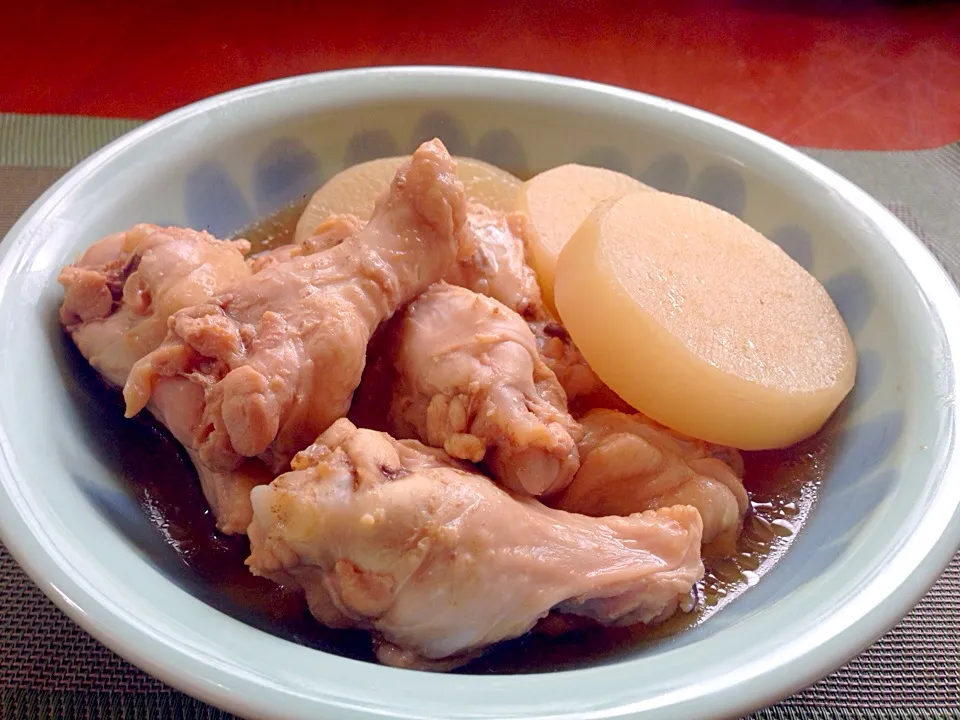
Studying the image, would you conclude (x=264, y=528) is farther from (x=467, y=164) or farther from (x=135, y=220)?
(x=467, y=164)

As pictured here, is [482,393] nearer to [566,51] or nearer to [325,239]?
[325,239]

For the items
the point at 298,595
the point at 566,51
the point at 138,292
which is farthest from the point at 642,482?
the point at 566,51

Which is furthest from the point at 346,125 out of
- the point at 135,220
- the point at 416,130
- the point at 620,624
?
the point at 620,624

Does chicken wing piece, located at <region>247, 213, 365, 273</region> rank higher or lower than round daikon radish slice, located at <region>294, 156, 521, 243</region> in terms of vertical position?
higher

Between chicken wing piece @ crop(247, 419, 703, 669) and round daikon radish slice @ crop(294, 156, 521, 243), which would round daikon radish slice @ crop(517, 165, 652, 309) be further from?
chicken wing piece @ crop(247, 419, 703, 669)

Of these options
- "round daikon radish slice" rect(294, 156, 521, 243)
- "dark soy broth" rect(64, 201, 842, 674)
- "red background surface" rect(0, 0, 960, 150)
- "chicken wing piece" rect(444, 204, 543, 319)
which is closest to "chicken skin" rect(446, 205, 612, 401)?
"chicken wing piece" rect(444, 204, 543, 319)
